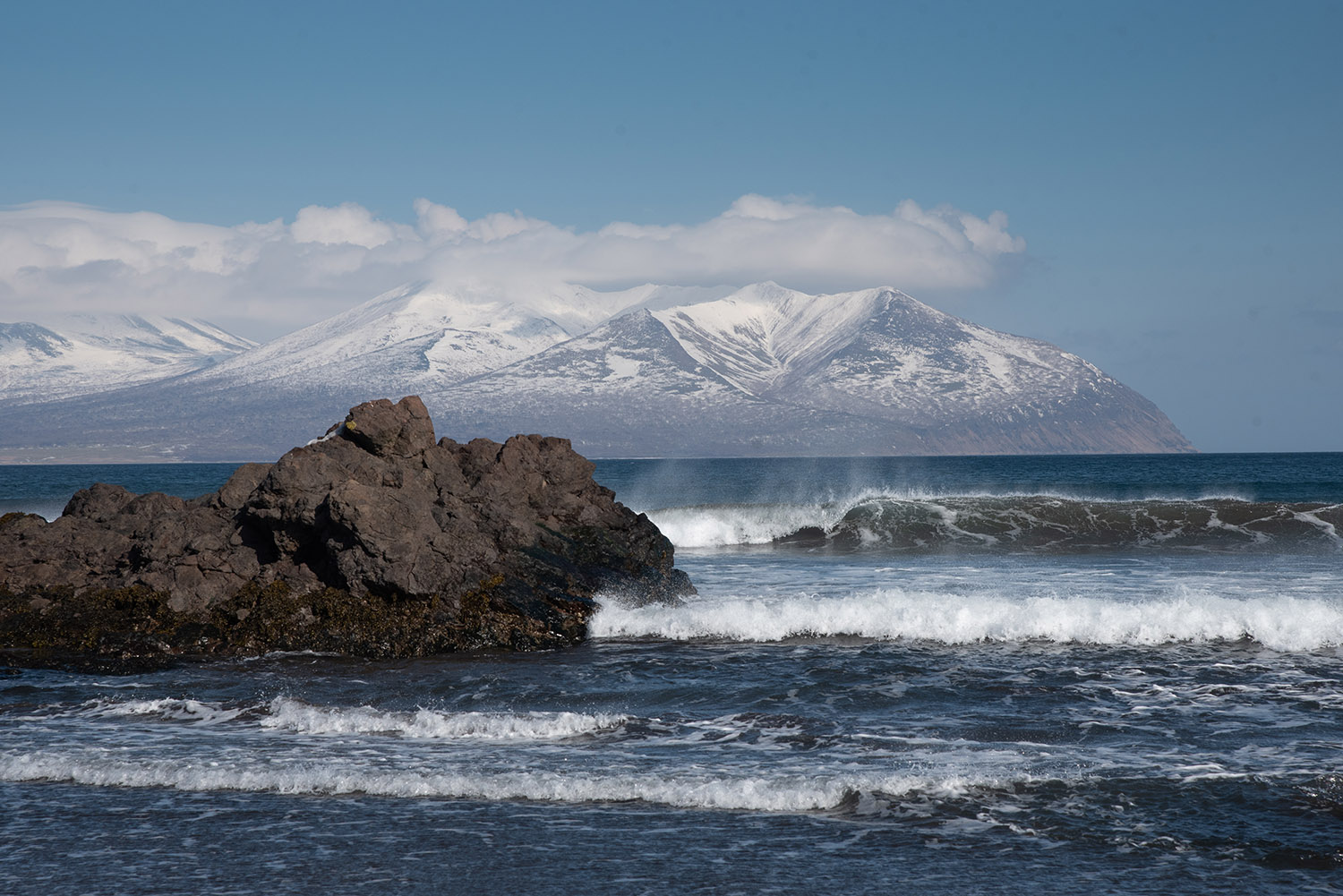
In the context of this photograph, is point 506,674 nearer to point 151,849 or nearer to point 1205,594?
point 151,849

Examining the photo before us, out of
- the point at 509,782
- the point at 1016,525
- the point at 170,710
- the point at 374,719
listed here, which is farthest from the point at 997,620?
the point at 1016,525

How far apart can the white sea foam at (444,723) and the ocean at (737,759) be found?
40 millimetres

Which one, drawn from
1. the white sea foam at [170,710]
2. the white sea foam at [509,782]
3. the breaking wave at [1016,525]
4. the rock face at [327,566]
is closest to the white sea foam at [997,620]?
the rock face at [327,566]

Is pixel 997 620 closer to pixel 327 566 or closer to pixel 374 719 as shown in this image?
Result: pixel 374 719

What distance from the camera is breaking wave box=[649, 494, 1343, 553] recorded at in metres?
29.1

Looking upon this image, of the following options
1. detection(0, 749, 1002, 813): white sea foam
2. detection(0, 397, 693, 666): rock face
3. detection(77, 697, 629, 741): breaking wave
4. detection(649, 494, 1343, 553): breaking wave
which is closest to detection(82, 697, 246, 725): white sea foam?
detection(77, 697, 629, 741): breaking wave

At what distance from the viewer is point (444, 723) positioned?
10016mm

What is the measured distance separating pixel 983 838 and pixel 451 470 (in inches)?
508

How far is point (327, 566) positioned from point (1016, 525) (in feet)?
72.5

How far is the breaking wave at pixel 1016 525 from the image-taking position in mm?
29094

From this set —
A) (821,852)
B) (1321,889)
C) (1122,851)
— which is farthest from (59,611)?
(1321,889)

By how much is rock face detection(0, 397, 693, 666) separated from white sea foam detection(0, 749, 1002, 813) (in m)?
5.49

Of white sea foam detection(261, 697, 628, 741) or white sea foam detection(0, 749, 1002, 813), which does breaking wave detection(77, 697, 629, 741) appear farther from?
white sea foam detection(0, 749, 1002, 813)

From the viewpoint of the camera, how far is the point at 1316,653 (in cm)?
1289
